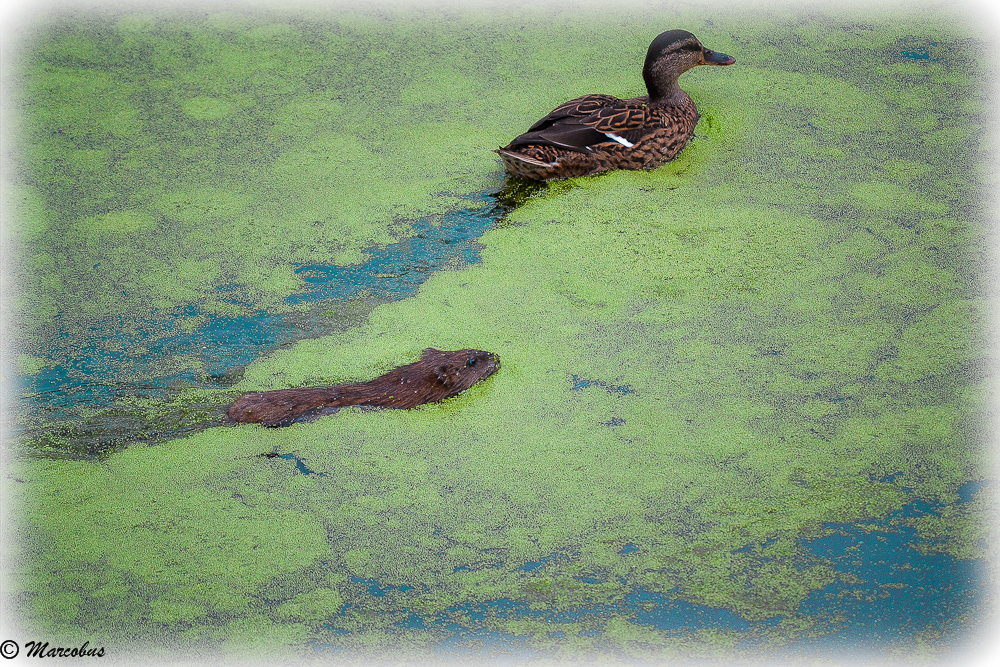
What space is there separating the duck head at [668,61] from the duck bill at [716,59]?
1.8 inches

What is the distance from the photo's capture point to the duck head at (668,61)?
5633 mm

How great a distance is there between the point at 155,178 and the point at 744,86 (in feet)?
11.9

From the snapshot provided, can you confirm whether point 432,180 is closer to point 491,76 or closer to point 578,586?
point 491,76

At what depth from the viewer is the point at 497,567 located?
3.45m

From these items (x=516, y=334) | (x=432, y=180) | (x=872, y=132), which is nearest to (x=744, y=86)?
(x=872, y=132)

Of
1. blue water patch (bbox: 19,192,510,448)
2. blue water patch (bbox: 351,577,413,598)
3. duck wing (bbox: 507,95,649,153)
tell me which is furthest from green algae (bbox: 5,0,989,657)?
duck wing (bbox: 507,95,649,153)

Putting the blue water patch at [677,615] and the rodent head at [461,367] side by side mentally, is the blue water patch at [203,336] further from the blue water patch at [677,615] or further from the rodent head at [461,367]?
the blue water patch at [677,615]

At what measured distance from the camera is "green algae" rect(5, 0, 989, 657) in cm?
340

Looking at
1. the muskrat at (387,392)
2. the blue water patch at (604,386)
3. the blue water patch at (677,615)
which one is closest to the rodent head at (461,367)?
the muskrat at (387,392)

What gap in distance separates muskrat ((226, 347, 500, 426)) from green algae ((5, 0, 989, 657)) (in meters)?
0.07

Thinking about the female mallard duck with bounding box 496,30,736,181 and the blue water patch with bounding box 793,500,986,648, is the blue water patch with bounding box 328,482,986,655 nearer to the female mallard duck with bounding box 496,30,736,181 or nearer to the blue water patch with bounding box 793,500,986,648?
the blue water patch with bounding box 793,500,986,648

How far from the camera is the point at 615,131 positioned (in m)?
5.39

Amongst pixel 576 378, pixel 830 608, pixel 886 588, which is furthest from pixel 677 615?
pixel 576 378

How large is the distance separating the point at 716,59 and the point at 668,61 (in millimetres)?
376
